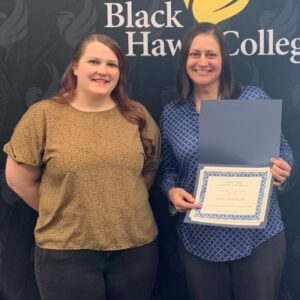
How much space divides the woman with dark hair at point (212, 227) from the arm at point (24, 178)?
474 millimetres

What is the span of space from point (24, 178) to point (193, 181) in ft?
1.94

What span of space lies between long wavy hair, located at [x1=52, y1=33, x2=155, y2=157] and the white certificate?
27 centimetres

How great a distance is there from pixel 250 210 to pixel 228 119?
0.32 meters

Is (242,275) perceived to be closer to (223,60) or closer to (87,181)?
(87,181)

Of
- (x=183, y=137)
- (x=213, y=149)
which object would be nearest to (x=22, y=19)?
(x=183, y=137)

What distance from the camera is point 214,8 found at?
6.35 ft

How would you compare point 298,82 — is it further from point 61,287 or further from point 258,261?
point 61,287

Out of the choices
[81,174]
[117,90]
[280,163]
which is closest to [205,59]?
[117,90]

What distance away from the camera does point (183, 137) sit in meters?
1.65

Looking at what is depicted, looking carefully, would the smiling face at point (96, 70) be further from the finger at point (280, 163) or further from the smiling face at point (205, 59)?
the finger at point (280, 163)

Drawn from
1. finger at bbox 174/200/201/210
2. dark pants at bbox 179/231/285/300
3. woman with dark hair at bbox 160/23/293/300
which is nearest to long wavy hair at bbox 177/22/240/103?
woman with dark hair at bbox 160/23/293/300

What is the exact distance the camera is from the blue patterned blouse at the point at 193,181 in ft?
5.19

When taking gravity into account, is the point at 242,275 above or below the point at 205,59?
below

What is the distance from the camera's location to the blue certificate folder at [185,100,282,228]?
5.07 feet
